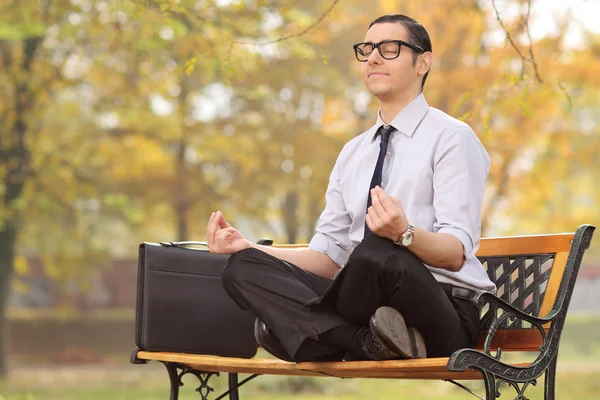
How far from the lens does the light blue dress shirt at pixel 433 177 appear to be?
3248 mm

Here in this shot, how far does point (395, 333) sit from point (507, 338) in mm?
1008

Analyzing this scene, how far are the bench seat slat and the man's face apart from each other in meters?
1.07

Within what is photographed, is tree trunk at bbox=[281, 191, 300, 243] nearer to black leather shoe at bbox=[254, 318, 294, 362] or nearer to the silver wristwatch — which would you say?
black leather shoe at bbox=[254, 318, 294, 362]

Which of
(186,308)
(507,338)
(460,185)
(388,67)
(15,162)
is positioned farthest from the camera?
(15,162)

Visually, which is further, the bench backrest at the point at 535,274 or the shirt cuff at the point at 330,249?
the shirt cuff at the point at 330,249

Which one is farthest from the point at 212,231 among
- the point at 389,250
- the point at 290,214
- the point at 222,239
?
the point at 290,214

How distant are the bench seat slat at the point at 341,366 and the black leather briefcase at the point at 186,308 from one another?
0.10 m

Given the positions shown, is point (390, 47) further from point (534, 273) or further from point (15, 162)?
point (15, 162)

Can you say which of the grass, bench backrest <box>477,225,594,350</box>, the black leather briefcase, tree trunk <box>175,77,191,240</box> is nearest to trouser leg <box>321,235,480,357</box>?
bench backrest <box>477,225,594,350</box>

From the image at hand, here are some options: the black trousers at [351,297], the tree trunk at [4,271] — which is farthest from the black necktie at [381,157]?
the tree trunk at [4,271]

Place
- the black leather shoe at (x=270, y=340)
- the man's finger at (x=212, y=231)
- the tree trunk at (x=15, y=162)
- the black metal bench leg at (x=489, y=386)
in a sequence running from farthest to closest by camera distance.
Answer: the tree trunk at (x=15, y=162)
the man's finger at (x=212, y=231)
the black leather shoe at (x=270, y=340)
the black metal bench leg at (x=489, y=386)

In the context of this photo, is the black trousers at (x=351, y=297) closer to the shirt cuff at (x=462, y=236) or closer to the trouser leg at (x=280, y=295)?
the trouser leg at (x=280, y=295)

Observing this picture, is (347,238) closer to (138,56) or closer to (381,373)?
(381,373)

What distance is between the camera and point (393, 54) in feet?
11.6
